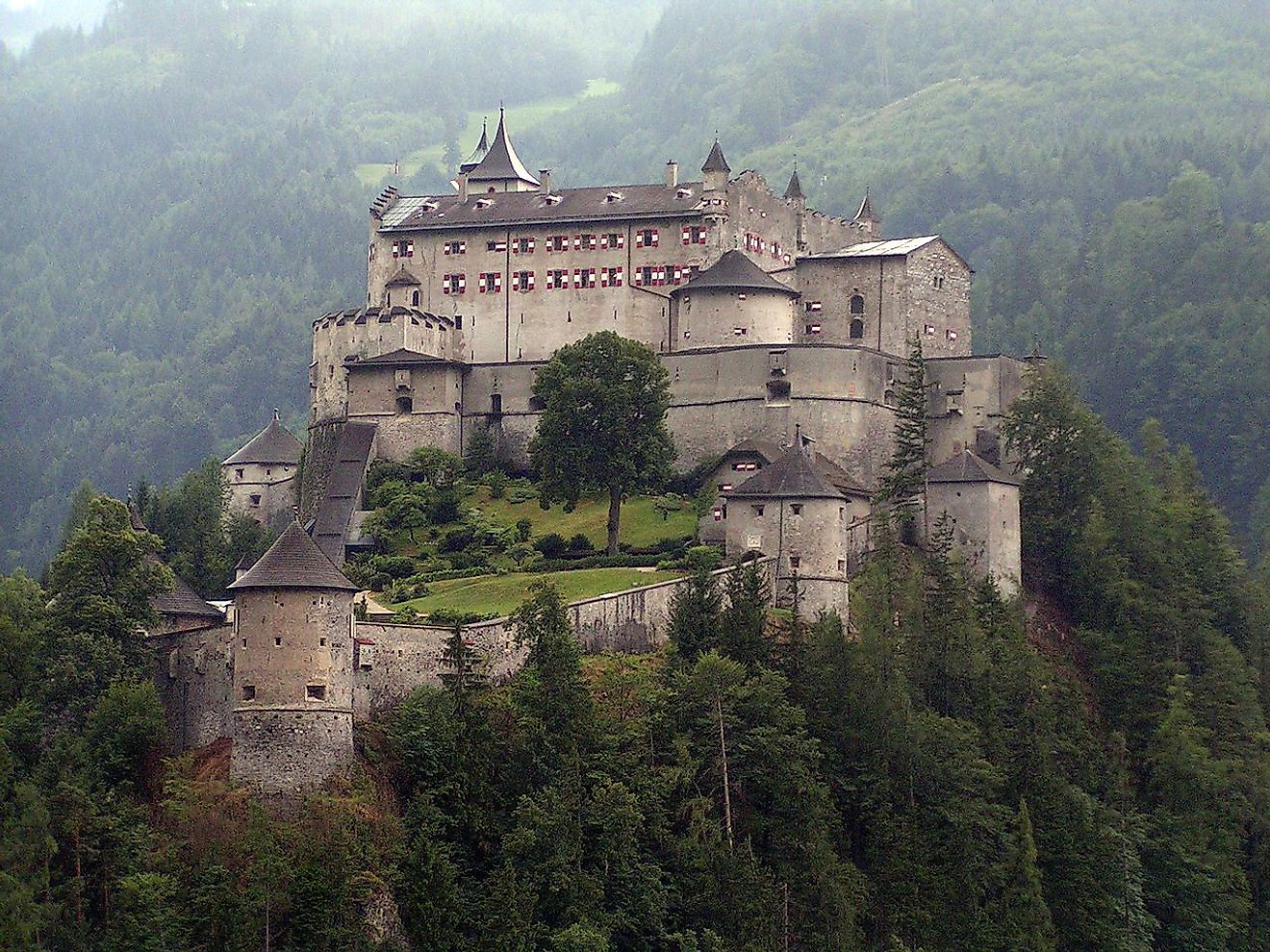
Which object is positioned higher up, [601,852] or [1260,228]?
[1260,228]

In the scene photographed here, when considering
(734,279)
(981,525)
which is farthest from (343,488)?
(981,525)

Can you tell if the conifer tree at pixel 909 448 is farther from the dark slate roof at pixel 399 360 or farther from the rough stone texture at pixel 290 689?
the rough stone texture at pixel 290 689

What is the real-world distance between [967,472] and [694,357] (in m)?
14.0

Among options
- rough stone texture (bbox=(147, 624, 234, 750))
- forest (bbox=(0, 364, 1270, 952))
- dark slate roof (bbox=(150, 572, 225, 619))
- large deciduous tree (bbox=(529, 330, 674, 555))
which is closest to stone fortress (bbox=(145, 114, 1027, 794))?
dark slate roof (bbox=(150, 572, 225, 619))

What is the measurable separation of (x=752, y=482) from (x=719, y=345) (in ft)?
55.2

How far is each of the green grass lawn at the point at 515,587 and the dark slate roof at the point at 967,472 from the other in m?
12.0

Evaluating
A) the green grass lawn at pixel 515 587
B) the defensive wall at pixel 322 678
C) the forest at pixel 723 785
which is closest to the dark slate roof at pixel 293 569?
the defensive wall at pixel 322 678

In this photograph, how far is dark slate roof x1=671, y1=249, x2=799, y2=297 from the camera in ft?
330

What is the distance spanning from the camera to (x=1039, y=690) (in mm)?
83938

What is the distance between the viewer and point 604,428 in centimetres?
9212

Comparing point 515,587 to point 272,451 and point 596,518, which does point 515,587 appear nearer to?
point 596,518

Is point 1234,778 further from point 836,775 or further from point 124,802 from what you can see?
point 124,802

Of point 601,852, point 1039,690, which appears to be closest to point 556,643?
point 601,852

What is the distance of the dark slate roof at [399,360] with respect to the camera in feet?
327
